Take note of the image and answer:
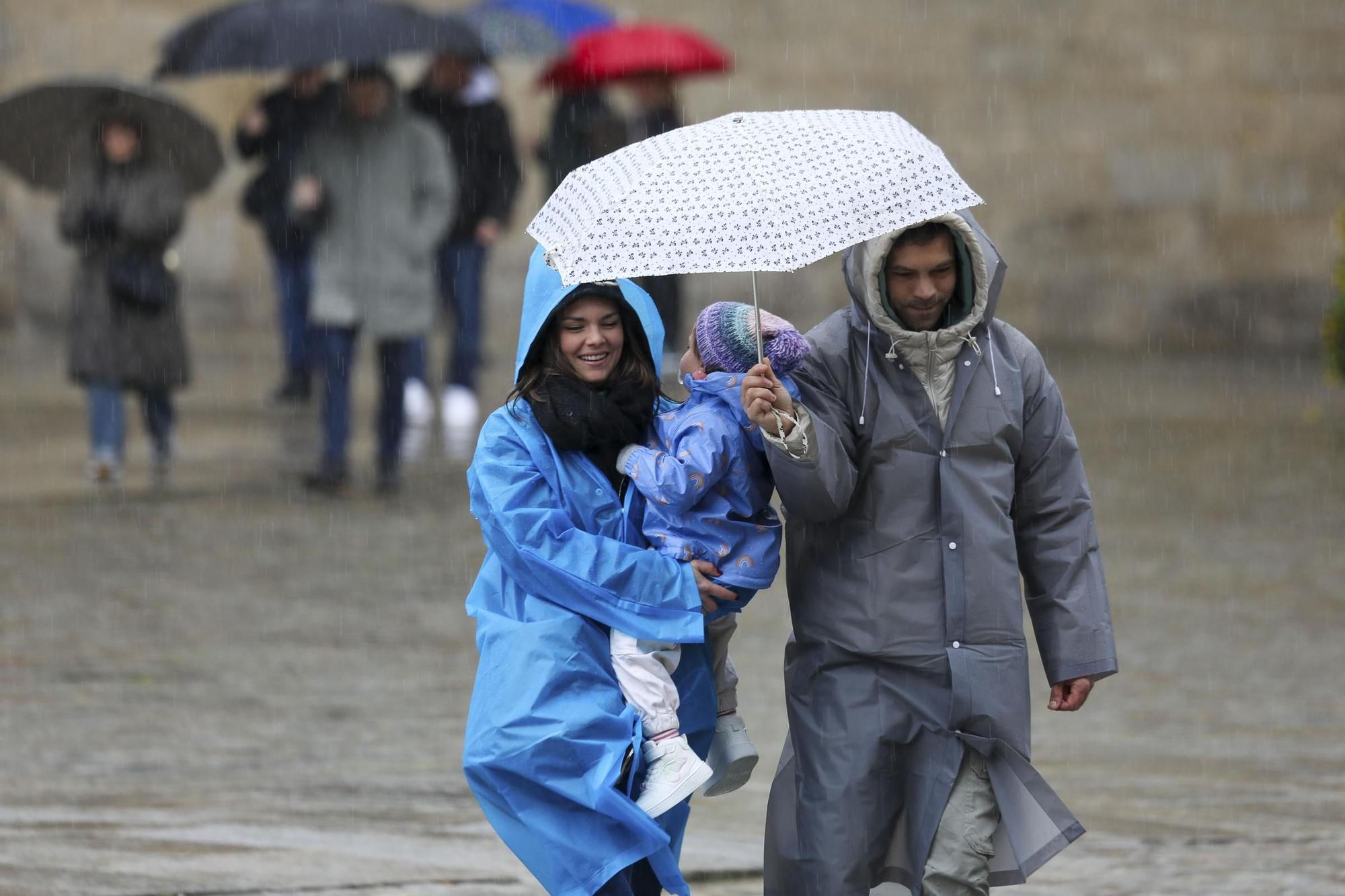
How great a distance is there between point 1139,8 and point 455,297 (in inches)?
272

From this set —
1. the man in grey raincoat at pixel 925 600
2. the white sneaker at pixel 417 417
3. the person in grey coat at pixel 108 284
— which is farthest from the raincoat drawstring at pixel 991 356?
the white sneaker at pixel 417 417

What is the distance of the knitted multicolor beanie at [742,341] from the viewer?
3998 mm

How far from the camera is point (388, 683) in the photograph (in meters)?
7.30

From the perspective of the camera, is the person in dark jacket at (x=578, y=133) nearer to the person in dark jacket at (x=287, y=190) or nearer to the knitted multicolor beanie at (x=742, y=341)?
the person in dark jacket at (x=287, y=190)

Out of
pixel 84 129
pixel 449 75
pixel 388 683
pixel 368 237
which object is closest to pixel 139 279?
pixel 84 129

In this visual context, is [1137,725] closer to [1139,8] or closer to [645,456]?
[645,456]

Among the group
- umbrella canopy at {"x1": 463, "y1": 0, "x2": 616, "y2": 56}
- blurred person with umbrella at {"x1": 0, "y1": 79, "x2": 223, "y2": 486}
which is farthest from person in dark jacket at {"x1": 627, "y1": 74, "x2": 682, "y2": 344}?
blurred person with umbrella at {"x1": 0, "y1": 79, "x2": 223, "y2": 486}

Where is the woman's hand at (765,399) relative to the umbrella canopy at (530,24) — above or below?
below

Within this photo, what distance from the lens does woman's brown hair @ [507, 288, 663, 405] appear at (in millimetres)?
4078

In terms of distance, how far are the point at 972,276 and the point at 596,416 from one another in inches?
29.7

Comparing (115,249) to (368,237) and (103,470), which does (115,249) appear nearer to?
(103,470)

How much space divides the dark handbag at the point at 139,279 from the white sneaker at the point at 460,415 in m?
1.98

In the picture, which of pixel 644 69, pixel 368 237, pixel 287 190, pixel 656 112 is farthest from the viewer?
pixel 656 112

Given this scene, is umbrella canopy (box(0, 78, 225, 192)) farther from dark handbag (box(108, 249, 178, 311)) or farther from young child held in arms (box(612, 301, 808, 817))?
young child held in arms (box(612, 301, 808, 817))
